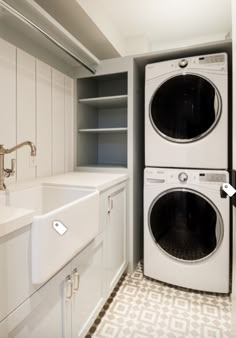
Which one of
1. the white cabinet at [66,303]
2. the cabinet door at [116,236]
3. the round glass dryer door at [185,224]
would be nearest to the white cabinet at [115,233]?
the cabinet door at [116,236]

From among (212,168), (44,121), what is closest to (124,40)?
(44,121)

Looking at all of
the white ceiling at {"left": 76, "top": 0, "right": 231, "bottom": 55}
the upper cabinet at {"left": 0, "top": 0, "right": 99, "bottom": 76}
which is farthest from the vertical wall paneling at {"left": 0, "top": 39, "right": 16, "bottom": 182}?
the white ceiling at {"left": 76, "top": 0, "right": 231, "bottom": 55}

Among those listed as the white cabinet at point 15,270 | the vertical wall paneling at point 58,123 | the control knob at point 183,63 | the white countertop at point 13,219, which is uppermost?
the control knob at point 183,63

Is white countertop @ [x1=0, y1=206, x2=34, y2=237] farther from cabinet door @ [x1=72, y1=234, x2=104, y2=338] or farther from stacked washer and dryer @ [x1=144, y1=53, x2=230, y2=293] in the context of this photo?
stacked washer and dryer @ [x1=144, y1=53, x2=230, y2=293]

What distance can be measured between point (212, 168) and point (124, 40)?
5.94ft

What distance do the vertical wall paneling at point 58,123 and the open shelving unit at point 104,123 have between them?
34 cm

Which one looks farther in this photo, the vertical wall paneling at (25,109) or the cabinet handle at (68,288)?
the vertical wall paneling at (25,109)

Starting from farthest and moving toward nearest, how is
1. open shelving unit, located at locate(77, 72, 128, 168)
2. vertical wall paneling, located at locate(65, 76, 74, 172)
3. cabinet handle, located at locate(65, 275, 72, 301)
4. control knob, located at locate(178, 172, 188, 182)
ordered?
open shelving unit, located at locate(77, 72, 128, 168)
vertical wall paneling, located at locate(65, 76, 74, 172)
control knob, located at locate(178, 172, 188, 182)
cabinet handle, located at locate(65, 275, 72, 301)

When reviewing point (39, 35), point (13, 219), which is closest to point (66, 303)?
point (13, 219)

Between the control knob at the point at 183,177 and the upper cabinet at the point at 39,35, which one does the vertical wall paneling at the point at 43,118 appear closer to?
the upper cabinet at the point at 39,35

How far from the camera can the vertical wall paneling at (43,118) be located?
1.81 metres

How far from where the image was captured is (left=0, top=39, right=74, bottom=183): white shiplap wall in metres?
1.53

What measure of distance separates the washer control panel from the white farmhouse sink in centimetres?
75

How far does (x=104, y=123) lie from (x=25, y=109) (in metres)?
1.24
